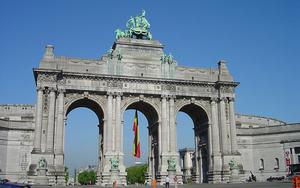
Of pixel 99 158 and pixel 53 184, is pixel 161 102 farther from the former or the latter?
pixel 53 184

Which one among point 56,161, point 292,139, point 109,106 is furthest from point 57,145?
point 292,139

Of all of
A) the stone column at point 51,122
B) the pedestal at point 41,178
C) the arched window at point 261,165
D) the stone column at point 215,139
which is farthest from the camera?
the arched window at point 261,165

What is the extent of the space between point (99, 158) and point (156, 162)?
9495 millimetres

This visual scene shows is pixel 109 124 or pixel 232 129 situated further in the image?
pixel 232 129

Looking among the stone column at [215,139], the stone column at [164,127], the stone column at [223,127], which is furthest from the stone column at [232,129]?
the stone column at [164,127]

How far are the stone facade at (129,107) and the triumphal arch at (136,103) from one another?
144 mm

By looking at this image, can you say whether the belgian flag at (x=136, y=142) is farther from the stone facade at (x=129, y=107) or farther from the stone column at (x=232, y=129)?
the stone column at (x=232, y=129)

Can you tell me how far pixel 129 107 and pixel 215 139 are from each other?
50.1ft

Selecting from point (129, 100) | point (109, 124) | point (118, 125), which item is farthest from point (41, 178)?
point (129, 100)

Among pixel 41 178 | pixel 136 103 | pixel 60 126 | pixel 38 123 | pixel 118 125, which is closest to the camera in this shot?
pixel 41 178

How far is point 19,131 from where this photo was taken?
71688mm

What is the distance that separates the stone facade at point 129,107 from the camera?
57219 millimetres

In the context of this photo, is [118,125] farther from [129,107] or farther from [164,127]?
[164,127]

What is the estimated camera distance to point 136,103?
211 ft
